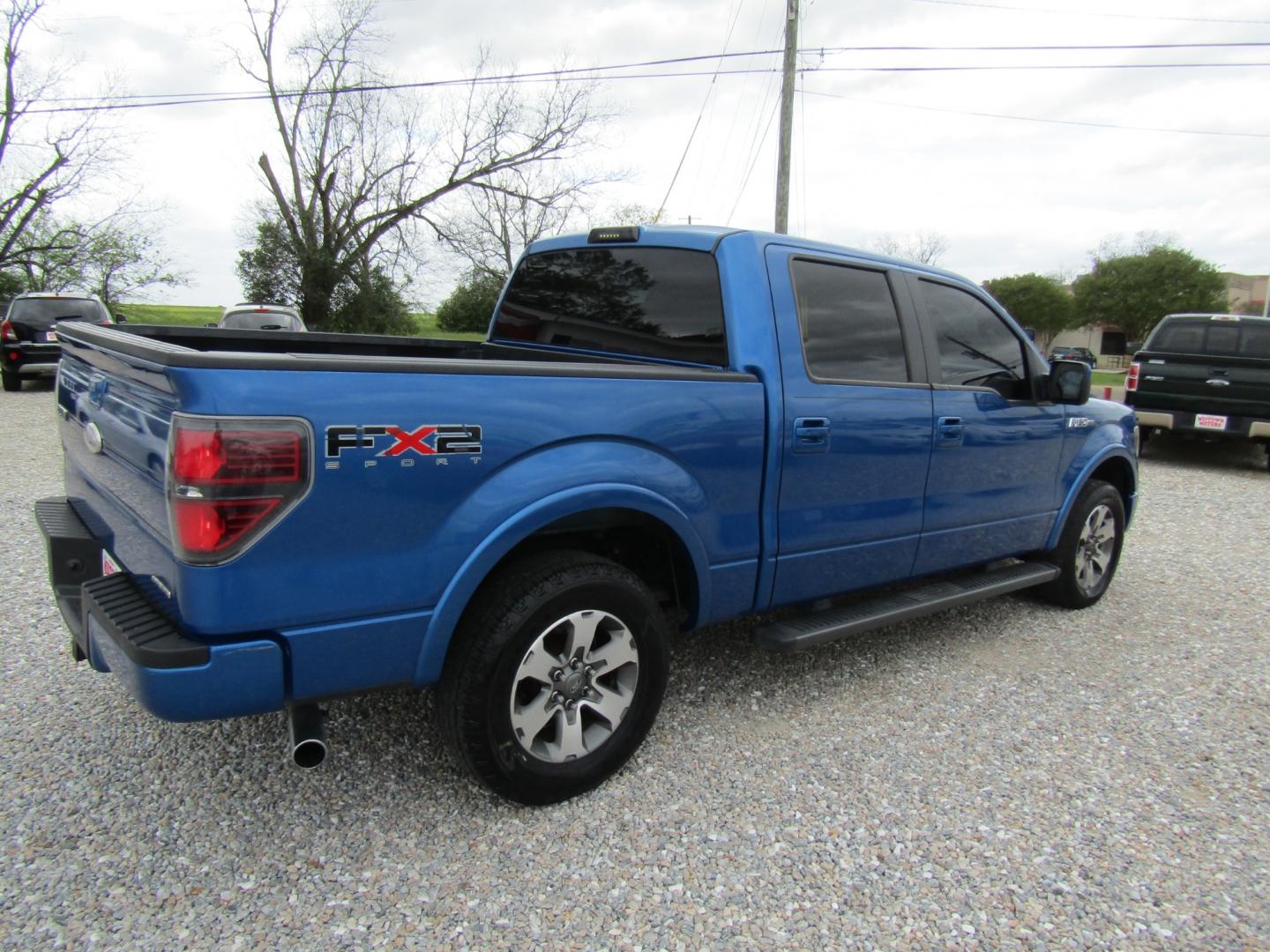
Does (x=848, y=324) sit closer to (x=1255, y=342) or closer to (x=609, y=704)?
(x=609, y=704)

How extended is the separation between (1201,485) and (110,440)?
34.4 ft

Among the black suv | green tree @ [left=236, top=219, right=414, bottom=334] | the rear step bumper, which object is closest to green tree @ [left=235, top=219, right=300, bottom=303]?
green tree @ [left=236, top=219, right=414, bottom=334]

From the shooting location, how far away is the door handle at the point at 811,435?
311 centimetres

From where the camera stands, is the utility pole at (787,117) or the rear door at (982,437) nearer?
the rear door at (982,437)

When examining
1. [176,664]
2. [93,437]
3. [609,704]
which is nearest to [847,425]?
[609,704]

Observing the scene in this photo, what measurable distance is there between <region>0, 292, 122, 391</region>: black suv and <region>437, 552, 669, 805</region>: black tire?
15726 millimetres

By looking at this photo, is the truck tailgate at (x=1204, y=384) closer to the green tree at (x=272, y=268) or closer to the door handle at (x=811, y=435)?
the door handle at (x=811, y=435)

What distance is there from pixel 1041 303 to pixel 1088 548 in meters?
58.9

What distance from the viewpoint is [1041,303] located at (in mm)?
56844

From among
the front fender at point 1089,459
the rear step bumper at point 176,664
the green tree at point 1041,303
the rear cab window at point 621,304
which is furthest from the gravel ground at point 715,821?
the green tree at point 1041,303

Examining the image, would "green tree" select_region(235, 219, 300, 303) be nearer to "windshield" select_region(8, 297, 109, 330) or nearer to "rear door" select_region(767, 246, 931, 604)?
"windshield" select_region(8, 297, 109, 330)

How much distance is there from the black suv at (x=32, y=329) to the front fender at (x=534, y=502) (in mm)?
15751

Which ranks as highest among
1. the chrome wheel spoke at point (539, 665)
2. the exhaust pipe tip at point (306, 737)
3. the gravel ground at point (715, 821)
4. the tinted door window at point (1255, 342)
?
the tinted door window at point (1255, 342)

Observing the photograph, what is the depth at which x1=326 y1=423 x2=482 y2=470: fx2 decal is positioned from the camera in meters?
2.09
